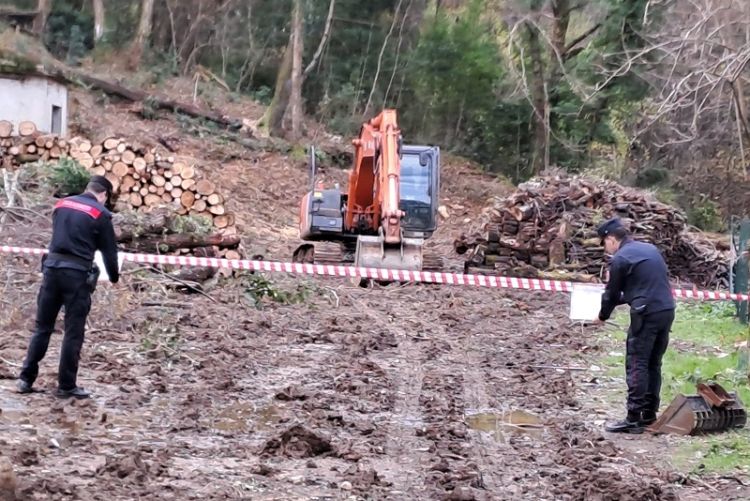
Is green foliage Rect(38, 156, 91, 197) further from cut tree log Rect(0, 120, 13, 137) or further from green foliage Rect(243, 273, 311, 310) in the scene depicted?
green foliage Rect(243, 273, 311, 310)

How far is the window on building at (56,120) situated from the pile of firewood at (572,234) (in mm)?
12294

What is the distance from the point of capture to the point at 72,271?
336 inches

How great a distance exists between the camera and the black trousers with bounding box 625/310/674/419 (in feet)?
28.3

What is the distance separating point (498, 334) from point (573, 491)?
7.62 meters

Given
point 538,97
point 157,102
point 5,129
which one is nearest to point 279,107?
point 157,102

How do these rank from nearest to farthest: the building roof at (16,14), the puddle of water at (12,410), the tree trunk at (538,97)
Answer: the puddle of water at (12,410)
the tree trunk at (538,97)
the building roof at (16,14)

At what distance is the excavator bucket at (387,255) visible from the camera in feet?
57.5

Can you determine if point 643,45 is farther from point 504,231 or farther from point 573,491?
point 573,491

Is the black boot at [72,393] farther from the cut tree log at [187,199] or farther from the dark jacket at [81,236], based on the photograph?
the cut tree log at [187,199]

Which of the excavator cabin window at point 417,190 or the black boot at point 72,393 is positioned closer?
the black boot at point 72,393

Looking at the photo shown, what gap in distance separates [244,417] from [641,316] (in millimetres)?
3449

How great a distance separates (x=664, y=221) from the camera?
869 inches

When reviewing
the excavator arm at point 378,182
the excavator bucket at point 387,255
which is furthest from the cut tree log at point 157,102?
the excavator bucket at point 387,255

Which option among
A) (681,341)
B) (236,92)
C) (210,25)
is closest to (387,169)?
(681,341)
